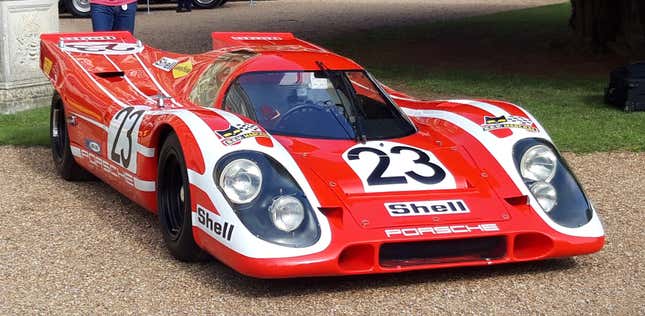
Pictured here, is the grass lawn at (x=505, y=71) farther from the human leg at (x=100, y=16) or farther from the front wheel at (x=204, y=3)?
the front wheel at (x=204, y=3)

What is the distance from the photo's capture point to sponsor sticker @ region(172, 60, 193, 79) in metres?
7.55

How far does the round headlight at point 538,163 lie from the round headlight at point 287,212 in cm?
129

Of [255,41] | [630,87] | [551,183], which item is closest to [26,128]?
[255,41]

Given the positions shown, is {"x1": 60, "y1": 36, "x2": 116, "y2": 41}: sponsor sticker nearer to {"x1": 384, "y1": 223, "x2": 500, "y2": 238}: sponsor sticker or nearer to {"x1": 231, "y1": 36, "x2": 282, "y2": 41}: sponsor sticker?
{"x1": 231, "y1": 36, "x2": 282, "y2": 41}: sponsor sticker

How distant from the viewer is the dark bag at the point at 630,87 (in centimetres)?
1055

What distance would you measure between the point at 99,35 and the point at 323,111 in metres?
2.81

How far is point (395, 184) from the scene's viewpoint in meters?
5.84

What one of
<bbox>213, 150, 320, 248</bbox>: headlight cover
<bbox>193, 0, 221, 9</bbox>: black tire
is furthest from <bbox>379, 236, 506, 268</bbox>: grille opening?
<bbox>193, 0, 221, 9</bbox>: black tire

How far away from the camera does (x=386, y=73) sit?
13.8 metres

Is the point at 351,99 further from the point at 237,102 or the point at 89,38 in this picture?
the point at 89,38

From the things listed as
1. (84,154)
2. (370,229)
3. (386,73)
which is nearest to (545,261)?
(370,229)

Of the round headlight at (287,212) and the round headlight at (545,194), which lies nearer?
the round headlight at (287,212)

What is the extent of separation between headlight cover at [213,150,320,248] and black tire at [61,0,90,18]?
16.7 metres

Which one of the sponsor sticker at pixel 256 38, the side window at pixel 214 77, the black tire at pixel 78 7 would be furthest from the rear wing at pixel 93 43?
the black tire at pixel 78 7
